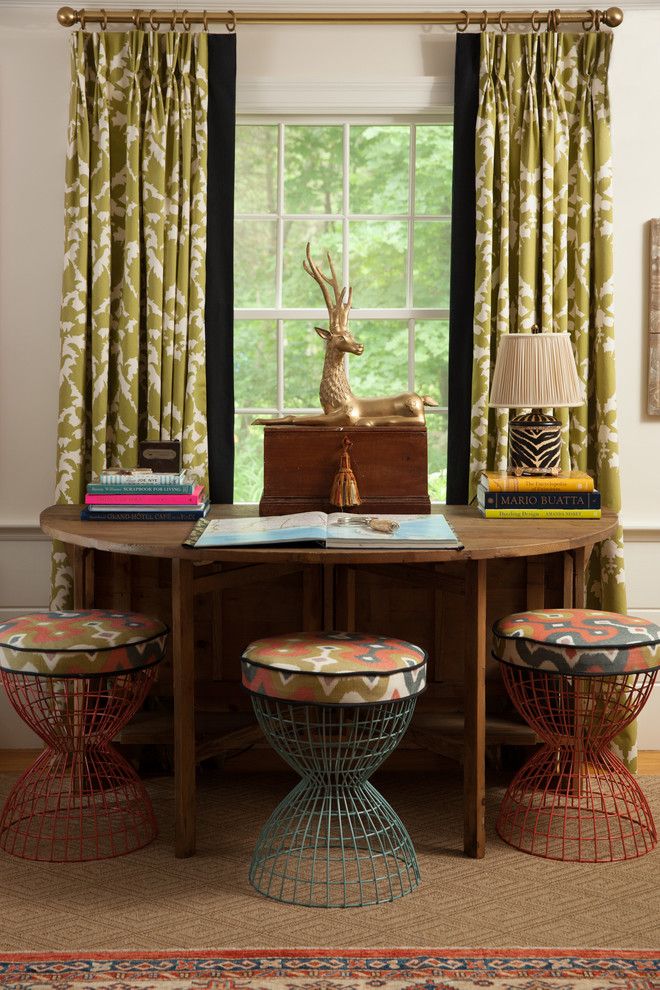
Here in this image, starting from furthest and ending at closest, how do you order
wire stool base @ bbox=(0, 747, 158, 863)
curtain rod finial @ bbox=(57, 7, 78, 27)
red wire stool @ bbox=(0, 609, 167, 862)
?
curtain rod finial @ bbox=(57, 7, 78, 27), wire stool base @ bbox=(0, 747, 158, 863), red wire stool @ bbox=(0, 609, 167, 862)

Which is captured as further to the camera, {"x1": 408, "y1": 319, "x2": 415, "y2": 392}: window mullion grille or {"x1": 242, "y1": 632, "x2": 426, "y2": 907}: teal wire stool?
{"x1": 408, "y1": 319, "x2": 415, "y2": 392}: window mullion grille

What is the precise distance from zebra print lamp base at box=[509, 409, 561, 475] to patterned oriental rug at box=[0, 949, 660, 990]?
1405mm

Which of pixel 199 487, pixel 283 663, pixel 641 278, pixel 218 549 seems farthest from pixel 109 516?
pixel 641 278

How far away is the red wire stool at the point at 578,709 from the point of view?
2.72 m

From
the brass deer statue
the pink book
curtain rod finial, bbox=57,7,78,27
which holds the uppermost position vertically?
curtain rod finial, bbox=57,7,78,27

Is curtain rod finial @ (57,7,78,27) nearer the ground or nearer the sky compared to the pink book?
nearer the sky

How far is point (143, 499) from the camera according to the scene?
3.11m

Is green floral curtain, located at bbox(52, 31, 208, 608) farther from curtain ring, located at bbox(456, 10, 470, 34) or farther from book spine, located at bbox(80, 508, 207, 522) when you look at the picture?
curtain ring, located at bbox(456, 10, 470, 34)

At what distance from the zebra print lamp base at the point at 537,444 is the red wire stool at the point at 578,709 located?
0.47 m

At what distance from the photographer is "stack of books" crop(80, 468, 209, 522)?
3086mm

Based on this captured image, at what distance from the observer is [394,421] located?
10.5ft

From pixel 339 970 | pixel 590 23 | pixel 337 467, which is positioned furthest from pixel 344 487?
pixel 590 23

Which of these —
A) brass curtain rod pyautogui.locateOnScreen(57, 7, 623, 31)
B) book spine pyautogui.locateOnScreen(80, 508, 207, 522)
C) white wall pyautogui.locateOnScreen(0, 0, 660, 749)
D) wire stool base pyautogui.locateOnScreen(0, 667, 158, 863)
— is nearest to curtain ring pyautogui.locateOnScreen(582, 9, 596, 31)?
brass curtain rod pyautogui.locateOnScreen(57, 7, 623, 31)

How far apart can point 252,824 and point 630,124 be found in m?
2.53
